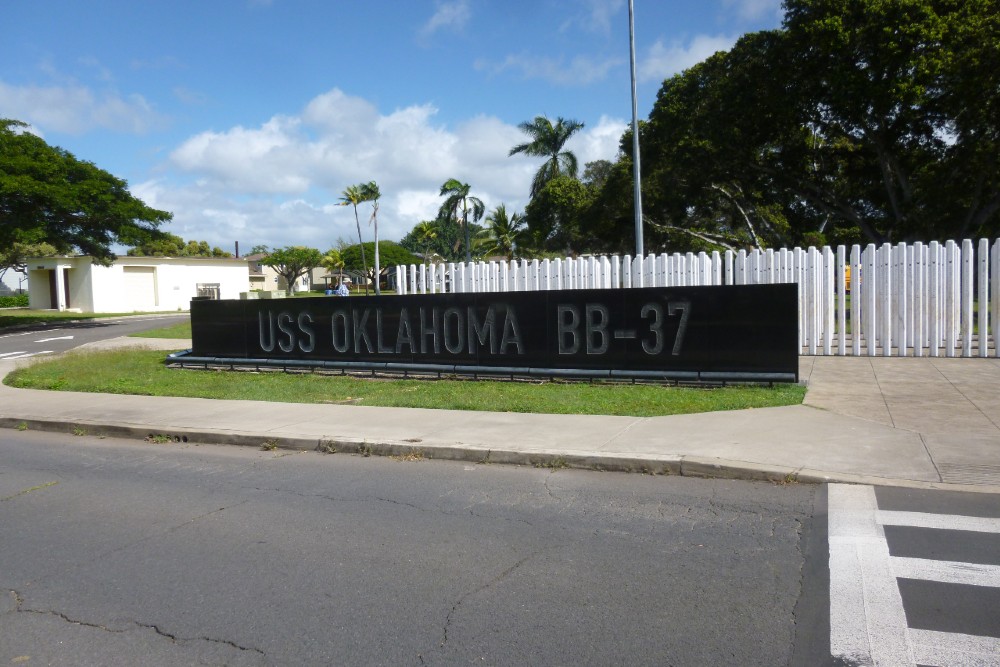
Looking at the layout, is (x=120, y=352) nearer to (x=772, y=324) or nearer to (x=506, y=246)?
(x=772, y=324)

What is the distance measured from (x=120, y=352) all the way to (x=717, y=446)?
17.7 m

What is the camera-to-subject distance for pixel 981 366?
12836mm

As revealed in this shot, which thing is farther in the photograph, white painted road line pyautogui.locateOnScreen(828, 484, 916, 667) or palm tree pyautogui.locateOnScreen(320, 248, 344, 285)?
palm tree pyautogui.locateOnScreen(320, 248, 344, 285)

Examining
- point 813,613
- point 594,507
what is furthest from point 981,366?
point 813,613

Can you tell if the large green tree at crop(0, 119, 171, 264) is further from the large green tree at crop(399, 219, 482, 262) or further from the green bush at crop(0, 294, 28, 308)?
the large green tree at crop(399, 219, 482, 262)

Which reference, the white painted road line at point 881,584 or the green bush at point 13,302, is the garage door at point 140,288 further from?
the white painted road line at point 881,584

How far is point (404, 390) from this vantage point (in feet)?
43.2

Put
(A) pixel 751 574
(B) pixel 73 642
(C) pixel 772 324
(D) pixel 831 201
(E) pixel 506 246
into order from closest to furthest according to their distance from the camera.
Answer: (B) pixel 73 642 → (A) pixel 751 574 → (C) pixel 772 324 → (D) pixel 831 201 → (E) pixel 506 246

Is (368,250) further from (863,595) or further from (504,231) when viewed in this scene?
(863,595)

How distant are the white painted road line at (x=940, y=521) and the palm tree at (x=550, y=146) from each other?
4955cm

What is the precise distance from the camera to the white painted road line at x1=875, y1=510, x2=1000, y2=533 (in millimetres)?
5723

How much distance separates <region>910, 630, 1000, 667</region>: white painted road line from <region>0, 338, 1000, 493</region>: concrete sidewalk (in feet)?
9.94

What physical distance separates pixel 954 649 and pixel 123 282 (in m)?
56.4

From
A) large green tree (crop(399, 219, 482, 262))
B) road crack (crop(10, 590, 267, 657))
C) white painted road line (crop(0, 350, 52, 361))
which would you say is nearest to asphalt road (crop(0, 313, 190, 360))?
white painted road line (crop(0, 350, 52, 361))
